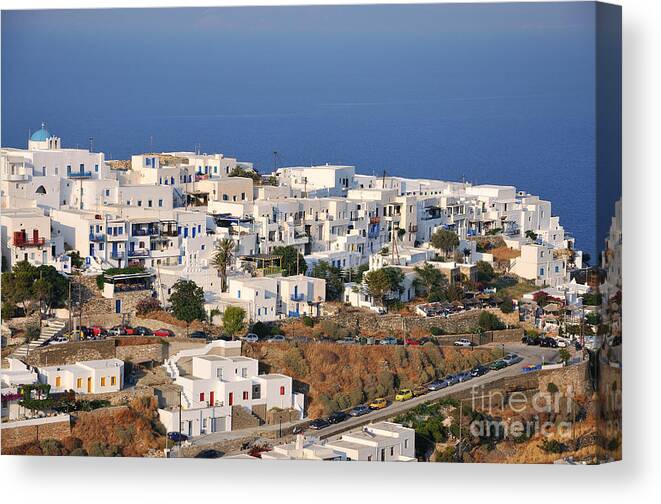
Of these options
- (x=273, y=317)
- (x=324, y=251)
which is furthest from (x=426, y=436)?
(x=324, y=251)

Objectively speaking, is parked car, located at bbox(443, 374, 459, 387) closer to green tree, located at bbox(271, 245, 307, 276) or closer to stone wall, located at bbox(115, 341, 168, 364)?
stone wall, located at bbox(115, 341, 168, 364)

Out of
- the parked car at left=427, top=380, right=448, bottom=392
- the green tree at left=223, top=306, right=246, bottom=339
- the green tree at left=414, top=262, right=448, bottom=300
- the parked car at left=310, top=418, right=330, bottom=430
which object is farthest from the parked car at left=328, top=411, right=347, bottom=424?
the green tree at left=414, top=262, right=448, bottom=300

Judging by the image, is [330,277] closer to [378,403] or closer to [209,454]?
[378,403]

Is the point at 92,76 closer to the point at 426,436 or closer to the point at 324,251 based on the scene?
the point at 324,251

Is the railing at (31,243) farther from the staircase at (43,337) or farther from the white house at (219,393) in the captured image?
the white house at (219,393)

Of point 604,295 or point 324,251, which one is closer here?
point 604,295

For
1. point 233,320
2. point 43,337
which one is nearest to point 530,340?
point 233,320
